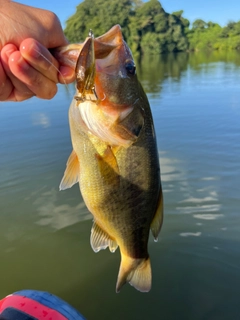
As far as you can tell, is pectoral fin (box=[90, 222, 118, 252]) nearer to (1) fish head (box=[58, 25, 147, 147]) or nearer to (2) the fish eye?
(1) fish head (box=[58, 25, 147, 147])

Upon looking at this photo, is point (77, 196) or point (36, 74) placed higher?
point (36, 74)

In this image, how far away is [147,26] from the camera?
74.8 metres

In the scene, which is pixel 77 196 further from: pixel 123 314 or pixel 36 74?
pixel 36 74

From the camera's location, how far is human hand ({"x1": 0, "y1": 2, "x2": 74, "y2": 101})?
5.58ft

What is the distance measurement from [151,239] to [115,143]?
116 inches

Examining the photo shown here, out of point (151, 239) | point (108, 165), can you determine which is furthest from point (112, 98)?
point (151, 239)

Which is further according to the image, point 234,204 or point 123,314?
point 234,204

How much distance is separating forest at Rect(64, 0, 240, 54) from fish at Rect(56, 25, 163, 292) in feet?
206

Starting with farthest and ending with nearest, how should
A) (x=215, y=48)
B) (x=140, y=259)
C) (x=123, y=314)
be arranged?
(x=215, y=48) → (x=123, y=314) → (x=140, y=259)

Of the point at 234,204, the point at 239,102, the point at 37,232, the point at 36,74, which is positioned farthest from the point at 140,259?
the point at 239,102

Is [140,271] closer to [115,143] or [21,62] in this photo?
[115,143]

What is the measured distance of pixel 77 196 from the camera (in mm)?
5910

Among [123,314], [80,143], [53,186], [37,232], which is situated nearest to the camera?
[80,143]

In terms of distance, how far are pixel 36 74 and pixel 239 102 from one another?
1207cm
